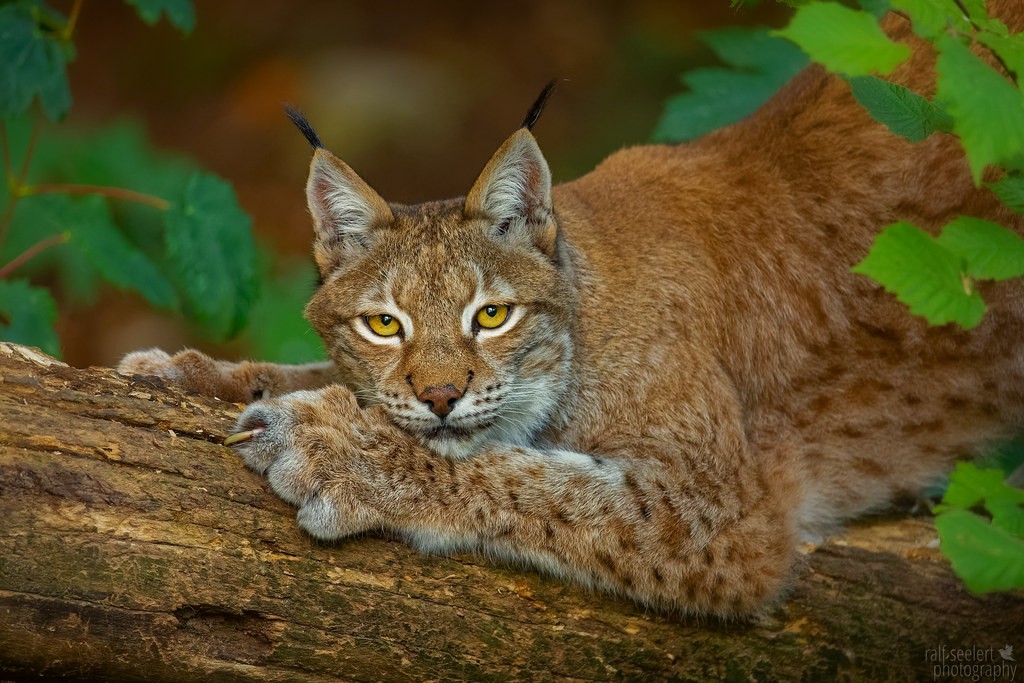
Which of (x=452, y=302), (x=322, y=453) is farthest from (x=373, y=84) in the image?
(x=322, y=453)

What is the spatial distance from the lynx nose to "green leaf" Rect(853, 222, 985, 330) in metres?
1.67

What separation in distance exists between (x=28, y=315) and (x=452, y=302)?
7.53 ft

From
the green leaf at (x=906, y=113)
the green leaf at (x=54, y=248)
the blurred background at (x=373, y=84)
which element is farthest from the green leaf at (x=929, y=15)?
the blurred background at (x=373, y=84)

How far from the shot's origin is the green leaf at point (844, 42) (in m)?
2.73

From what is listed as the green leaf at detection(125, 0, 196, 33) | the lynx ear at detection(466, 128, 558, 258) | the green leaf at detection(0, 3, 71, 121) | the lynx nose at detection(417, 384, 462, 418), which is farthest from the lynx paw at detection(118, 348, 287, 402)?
the green leaf at detection(125, 0, 196, 33)

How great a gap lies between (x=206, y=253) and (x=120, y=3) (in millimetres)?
8061

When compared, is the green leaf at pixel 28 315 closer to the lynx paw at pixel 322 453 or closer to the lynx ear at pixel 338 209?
the lynx ear at pixel 338 209

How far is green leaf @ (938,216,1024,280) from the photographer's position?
3.00 m

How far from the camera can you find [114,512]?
3574mm

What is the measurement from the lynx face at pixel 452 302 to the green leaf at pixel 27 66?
5.52 feet

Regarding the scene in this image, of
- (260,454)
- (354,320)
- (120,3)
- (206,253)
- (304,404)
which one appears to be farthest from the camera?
(120,3)

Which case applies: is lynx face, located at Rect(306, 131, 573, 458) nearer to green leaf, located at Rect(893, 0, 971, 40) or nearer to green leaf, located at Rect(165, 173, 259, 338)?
green leaf, located at Rect(165, 173, 259, 338)

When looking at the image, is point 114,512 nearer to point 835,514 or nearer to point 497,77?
point 835,514

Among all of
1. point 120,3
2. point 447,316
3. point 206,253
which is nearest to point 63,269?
point 206,253
